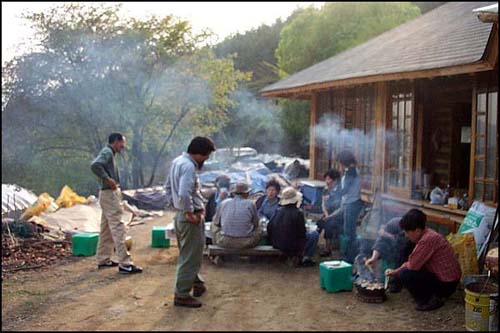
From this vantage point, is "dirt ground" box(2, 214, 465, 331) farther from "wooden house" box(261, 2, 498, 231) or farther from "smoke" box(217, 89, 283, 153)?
"smoke" box(217, 89, 283, 153)

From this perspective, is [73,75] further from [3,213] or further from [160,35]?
[3,213]

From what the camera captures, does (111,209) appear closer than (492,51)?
No

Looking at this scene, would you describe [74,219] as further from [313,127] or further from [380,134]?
[380,134]

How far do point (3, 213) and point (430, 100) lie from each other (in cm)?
748

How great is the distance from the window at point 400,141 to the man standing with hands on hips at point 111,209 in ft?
14.7

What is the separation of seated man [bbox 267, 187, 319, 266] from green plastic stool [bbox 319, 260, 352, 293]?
0.99 metres

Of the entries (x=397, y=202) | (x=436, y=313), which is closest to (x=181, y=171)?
(x=436, y=313)

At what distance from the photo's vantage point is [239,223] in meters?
6.65

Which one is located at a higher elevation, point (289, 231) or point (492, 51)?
point (492, 51)

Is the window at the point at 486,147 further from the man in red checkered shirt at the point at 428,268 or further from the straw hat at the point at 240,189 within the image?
the straw hat at the point at 240,189

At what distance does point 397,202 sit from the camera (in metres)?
8.85

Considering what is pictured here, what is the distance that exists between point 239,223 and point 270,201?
41.5 inches

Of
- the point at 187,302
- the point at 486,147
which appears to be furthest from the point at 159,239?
the point at 486,147

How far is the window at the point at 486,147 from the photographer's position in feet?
22.3
